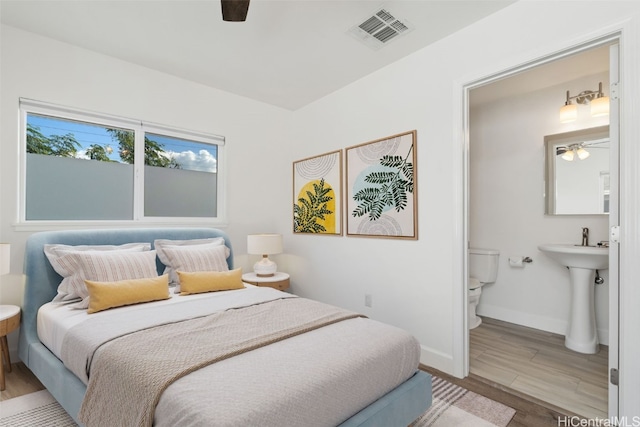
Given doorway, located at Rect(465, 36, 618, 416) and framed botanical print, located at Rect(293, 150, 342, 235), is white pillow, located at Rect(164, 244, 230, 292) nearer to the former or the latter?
framed botanical print, located at Rect(293, 150, 342, 235)

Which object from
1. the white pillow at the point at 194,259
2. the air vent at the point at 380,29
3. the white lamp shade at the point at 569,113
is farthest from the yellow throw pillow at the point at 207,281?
the white lamp shade at the point at 569,113

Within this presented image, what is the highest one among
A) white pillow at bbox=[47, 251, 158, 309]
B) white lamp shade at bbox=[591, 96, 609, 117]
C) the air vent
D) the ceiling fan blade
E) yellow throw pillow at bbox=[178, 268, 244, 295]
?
the air vent

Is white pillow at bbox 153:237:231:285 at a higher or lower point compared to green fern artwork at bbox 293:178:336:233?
lower

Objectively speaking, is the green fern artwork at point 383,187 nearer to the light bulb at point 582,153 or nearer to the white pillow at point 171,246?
the white pillow at point 171,246

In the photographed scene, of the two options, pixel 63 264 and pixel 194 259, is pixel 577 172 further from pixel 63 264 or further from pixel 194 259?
pixel 63 264

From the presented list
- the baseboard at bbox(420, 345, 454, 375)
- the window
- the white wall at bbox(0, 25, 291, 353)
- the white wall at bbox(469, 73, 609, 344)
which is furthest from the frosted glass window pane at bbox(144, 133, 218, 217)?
the white wall at bbox(469, 73, 609, 344)

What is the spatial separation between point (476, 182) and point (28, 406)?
4.44 metres

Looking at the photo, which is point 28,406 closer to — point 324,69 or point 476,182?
point 324,69

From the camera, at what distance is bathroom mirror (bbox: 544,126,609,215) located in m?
3.10

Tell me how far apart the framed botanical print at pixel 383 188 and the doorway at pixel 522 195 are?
685 millimetres

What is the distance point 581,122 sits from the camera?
3.20 metres

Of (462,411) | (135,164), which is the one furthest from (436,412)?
(135,164)

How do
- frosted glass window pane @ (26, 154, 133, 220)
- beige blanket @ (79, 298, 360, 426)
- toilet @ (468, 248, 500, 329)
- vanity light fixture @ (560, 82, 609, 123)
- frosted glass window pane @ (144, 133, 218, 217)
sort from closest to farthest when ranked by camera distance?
beige blanket @ (79, 298, 360, 426), frosted glass window pane @ (26, 154, 133, 220), vanity light fixture @ (560, 82, 609, 123), frosted glass window pane @ (144, 133, 218, 217), toilet @ (468, 248, 500, 329)

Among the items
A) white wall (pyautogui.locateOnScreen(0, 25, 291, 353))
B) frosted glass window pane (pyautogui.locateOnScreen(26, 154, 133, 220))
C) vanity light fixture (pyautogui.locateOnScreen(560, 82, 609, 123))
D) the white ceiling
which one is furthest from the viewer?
vanity light fixture (pyautogui.locateOnScreen(560, 82, 609, 123))
